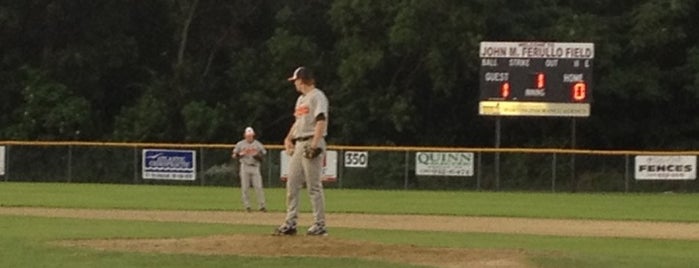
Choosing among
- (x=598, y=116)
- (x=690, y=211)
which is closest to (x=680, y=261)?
(x=690, y=211)

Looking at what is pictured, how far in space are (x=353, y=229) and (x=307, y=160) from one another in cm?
554

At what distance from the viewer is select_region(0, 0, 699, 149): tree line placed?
1797 inches

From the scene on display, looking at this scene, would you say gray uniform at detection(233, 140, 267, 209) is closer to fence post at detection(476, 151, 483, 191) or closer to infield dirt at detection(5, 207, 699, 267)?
infield dirt at detection(5, 207, 699, 267)

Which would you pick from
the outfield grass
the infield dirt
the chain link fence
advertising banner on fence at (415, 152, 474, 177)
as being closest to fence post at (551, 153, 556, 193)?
the chain link fence

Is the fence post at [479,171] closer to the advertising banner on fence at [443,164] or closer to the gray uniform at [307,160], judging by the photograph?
the advertising banner on fence at [443,164]

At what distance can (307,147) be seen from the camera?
47.7 ft

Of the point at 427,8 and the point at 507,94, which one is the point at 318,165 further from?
the point at 427,8

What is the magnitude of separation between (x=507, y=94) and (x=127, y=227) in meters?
19.8

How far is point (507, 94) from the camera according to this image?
37719 mm

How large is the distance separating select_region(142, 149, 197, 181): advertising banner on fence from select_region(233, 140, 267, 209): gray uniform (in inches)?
540

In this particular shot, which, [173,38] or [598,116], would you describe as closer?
[598,116]

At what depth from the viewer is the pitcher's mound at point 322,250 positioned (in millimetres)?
12758

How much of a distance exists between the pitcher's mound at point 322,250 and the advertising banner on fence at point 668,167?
24872 mm

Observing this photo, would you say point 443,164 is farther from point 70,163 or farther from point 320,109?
point 320,109
